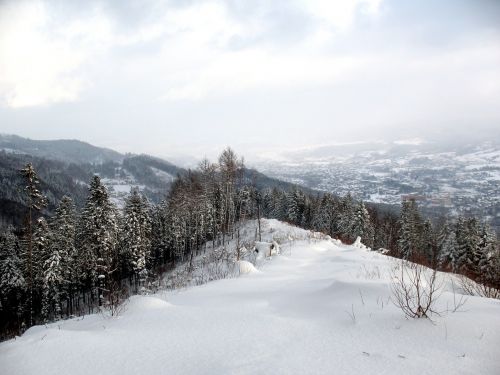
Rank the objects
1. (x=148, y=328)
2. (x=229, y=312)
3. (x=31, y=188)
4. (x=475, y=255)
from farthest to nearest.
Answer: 1. (x=475, y=255)
2. (x=31, y=188)
3. (x=229, y=312)
4. (x=148, y=328)

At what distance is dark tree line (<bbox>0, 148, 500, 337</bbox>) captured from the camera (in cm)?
2678

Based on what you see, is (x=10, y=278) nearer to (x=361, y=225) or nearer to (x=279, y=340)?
(x=279, y=340)

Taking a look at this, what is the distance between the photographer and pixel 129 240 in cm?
3619

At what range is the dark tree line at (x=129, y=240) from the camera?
87.9 feet

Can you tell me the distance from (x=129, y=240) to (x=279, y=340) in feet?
116

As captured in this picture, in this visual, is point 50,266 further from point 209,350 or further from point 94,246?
point 209,350

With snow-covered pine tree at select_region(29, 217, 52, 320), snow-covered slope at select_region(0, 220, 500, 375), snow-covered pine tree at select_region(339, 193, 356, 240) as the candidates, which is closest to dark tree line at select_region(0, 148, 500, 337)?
snow-covered pine tree at select_region(29, 217, 52, 320)

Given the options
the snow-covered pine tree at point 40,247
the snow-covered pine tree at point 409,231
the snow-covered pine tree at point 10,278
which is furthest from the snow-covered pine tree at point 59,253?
the snow-covered pine tree at point 409,231

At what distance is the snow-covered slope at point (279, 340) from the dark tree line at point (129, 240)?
1050cm

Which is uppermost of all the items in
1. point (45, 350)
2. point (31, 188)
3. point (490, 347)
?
point (31, 188)

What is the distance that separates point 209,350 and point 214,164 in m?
39.7

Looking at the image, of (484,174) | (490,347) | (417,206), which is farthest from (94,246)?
(484,174)

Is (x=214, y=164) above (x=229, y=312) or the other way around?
above

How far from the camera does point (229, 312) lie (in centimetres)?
534
